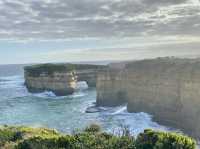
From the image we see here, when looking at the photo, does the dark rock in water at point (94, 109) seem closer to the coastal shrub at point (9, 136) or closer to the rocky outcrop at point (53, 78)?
the rocky outcrop at point (53, 78)

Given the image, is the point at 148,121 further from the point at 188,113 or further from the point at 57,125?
the point at 57,125

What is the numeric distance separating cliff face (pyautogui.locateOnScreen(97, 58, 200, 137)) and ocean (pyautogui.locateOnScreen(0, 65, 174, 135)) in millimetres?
1508

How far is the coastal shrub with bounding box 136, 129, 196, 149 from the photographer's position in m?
15.8

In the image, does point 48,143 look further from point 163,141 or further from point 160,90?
point 160,90

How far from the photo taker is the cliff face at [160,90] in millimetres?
41062

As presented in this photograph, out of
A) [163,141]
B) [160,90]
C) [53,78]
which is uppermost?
[163,141]

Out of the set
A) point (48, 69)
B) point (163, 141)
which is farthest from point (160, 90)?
point (48, 69)

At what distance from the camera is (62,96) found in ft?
243

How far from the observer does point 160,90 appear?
154 ft

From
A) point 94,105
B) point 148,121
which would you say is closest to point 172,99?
point 148,121

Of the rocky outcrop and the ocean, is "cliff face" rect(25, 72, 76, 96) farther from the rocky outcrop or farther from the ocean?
the ocean

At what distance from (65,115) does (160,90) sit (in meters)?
11.8

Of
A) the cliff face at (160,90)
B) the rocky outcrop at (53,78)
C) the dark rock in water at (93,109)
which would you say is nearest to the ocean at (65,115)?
the dark rock in water at (93,109)

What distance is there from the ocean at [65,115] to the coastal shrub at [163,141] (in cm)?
2220
